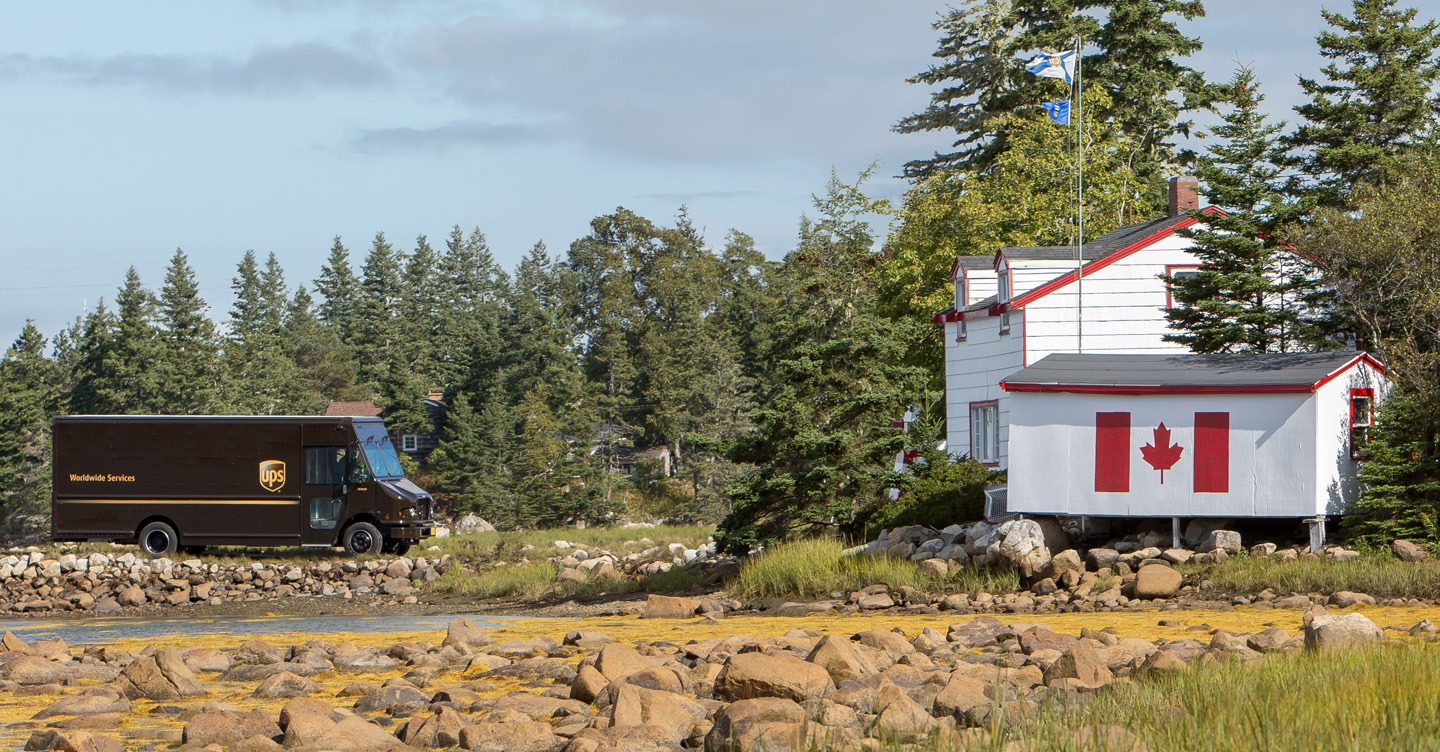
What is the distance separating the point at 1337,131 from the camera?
33344 millimetres

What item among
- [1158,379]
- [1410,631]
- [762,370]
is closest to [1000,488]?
[1158,379]

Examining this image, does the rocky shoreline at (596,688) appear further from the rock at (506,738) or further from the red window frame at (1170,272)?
the red window frame at (1170,272)

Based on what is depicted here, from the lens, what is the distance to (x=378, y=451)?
3216 cm

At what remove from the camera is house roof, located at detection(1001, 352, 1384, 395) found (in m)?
21.8

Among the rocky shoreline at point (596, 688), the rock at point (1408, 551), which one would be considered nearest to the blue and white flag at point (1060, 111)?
the rock at point (1408, 551)

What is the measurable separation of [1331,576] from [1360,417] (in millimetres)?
4471

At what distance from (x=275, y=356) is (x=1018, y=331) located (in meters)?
59.6

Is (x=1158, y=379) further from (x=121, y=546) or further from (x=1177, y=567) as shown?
(x=121, y=546)

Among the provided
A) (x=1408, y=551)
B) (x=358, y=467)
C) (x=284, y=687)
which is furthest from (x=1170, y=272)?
(x=284, y=687)

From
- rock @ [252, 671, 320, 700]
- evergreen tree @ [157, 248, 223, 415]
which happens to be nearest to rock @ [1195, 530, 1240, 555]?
rock @ [252, 671, 320, 700]

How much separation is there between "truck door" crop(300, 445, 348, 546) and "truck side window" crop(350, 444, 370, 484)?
0.61 ft

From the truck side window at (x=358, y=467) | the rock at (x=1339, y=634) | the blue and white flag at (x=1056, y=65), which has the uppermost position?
the blue and white flag at (x=1056, y=65)

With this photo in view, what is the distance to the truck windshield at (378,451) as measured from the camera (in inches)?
1242

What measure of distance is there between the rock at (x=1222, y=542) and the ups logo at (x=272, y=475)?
2030cm
